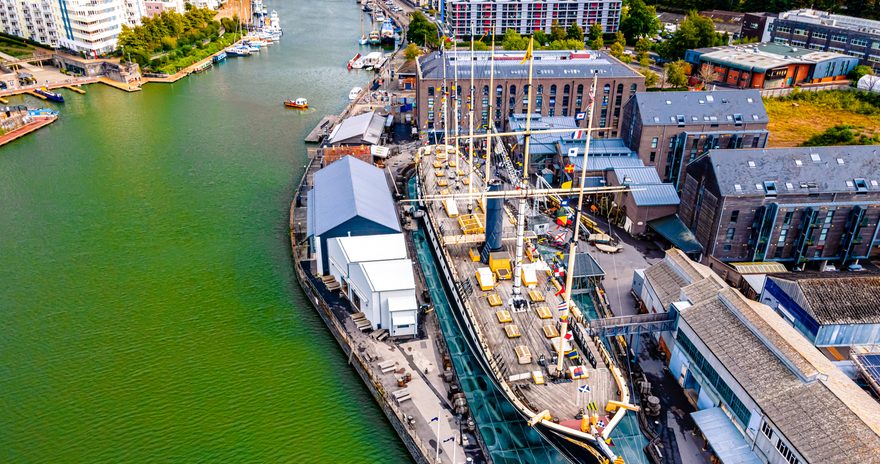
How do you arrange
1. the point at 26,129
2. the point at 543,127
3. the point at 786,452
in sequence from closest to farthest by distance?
the point at 786,452 < the point at 543,127 < the point at 26,129

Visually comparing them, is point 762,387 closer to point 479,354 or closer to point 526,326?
point 526,326

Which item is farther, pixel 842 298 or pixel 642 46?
pixel 642 46

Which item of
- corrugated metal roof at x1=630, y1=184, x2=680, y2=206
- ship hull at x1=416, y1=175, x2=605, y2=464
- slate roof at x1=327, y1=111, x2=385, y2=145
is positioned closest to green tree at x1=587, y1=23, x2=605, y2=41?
slate roof at x1=327, y1=111, x2=385, y2=145

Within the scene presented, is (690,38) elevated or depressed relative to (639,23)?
depressed

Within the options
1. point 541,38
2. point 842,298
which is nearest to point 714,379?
point 842,298

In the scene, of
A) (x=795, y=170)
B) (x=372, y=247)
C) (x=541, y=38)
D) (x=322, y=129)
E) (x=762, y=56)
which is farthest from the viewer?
(x=541, y=38)

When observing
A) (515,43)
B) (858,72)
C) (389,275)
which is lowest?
(389,275)
